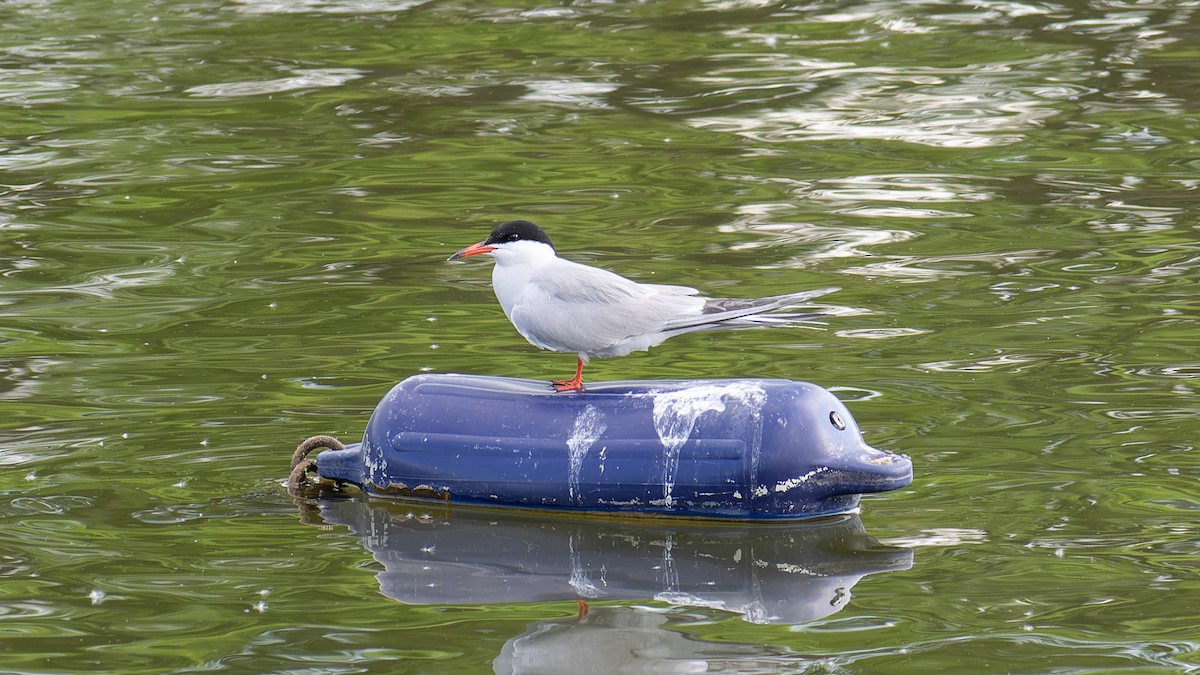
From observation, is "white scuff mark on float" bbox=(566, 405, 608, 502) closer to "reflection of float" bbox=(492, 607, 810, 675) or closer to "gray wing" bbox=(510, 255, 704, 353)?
"gray wing" bbox=(510, 255, 704, 353)

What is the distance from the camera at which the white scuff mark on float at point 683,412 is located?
7.31 metres

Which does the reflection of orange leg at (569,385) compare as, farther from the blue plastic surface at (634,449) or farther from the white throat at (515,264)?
the white throat at (515,264)

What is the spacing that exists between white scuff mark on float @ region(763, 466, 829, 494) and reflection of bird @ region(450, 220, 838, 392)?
2.44 feet

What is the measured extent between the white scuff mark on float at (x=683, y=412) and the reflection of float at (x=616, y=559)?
31cm

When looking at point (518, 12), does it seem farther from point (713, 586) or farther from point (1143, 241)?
point (713, 586)

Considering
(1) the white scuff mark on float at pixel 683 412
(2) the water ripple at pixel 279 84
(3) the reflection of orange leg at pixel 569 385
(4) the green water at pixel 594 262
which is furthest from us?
(2) the water ripple at pixel 279 84

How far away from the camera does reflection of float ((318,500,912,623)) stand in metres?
6.73

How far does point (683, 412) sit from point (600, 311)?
2.17 ft

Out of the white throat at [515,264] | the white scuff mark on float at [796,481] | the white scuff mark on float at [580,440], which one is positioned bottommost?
the white scuff mark on float at [796,481]

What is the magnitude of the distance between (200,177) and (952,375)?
736 cm

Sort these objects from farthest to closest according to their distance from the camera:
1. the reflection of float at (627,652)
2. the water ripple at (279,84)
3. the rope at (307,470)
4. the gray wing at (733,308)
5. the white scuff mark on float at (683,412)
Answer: the water ripple at (279,84), the rope at (307,470), the gray wing at (733,308), the white scuff mark on float at (683,412), the reflection of float at (627,652)

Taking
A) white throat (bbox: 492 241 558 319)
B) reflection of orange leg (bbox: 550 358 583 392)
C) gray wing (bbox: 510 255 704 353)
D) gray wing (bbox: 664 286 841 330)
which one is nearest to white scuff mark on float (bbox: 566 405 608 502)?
reflection of orange leg (bbox: 550 358 583 392)

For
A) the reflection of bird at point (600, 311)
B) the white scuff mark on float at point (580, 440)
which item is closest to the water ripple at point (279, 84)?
the reflection of bird at point (600, 311)

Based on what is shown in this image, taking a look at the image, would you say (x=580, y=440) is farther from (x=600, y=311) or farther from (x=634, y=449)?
(x=600, y=311)
